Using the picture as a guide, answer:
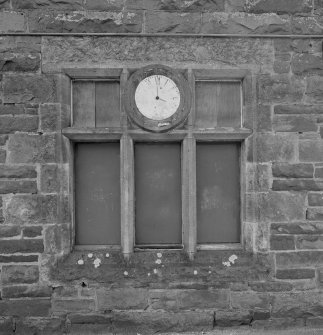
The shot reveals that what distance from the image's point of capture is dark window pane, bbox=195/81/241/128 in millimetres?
4008

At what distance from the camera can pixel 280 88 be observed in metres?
3.90

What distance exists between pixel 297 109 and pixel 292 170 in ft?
2.11

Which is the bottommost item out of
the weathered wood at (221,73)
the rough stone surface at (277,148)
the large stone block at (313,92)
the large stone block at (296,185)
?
the large stone block at (296,185)

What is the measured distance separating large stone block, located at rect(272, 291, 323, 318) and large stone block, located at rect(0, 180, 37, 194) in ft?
9.09

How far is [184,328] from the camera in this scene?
385 centimetres

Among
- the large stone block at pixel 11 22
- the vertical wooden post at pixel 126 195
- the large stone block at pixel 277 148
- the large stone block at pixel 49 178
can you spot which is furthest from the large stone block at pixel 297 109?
the large stone block at pixel 11 22

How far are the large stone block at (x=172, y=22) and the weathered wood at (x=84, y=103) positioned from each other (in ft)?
2.87

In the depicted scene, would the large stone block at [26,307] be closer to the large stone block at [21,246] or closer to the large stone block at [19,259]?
the large stone block at [19,259]

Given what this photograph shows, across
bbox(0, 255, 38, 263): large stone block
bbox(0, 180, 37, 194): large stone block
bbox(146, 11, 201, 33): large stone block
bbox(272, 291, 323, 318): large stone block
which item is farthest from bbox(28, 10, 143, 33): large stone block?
bbox(272, 291, 323, 318): large stone block

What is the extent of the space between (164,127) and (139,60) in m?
0.75

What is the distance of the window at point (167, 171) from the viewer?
12.9ft

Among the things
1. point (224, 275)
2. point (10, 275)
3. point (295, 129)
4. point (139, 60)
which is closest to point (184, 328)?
point (224, 275)

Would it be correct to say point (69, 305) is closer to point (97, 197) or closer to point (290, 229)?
point (97, 197)

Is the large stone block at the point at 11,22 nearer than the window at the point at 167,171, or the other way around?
the large stone block at the point at 11,22
